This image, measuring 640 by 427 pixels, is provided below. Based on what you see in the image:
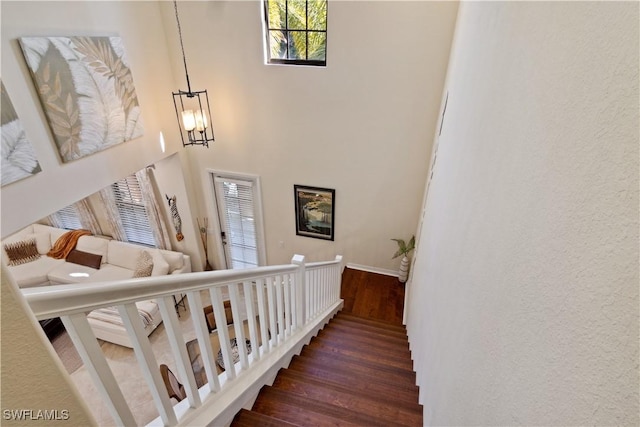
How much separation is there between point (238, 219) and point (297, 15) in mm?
3310

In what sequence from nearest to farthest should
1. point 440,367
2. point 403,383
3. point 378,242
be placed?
point 440,367 < point 403,383 < point 378,242

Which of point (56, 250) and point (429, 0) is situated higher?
point (429, 0)

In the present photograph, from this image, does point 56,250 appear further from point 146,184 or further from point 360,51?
point 360,51

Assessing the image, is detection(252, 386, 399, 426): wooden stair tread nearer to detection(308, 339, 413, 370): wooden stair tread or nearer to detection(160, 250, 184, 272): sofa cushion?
detection(308, 339, 413, 370): wooden stair tread

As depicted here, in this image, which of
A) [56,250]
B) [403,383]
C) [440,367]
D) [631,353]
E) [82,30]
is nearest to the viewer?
[631,353]

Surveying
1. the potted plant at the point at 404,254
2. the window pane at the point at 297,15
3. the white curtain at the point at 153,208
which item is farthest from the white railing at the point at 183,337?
the white curtain at the point at 153,208

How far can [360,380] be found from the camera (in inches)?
87.7

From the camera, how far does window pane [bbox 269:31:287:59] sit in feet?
13.8

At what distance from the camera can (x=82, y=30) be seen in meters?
3.29

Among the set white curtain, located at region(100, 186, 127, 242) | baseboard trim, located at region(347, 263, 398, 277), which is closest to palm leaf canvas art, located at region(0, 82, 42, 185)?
white curtain, located at region(100, 186, 127, 242)

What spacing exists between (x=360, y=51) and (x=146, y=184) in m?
3.97

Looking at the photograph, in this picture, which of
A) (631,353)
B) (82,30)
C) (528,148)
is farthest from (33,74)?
(631,353)

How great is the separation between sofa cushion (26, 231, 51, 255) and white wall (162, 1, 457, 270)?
341 cm

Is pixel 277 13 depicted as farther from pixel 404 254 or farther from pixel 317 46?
pixel 404 254
